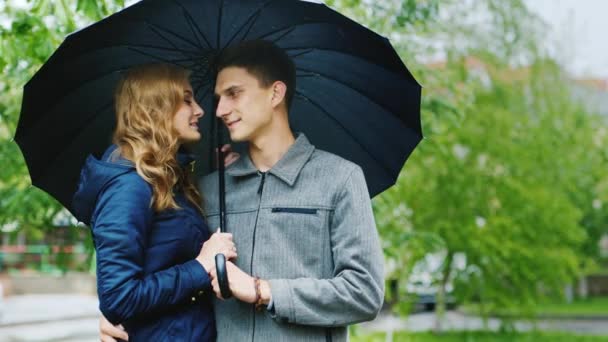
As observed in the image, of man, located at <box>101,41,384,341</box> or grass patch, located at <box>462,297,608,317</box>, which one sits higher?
man, located at <box>101,41,384,341</box>

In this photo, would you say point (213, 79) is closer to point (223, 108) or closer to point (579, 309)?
point (223, 108)

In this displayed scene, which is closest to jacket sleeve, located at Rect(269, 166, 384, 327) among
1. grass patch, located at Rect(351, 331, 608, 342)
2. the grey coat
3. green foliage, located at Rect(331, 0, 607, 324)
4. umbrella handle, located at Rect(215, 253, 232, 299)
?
the grey coat

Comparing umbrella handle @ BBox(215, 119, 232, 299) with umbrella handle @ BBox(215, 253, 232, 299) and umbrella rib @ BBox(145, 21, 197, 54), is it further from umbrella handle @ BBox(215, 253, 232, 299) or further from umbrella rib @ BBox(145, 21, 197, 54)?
umbrella rib @ BBox(145, 21, 197, 54)

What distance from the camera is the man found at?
2.63 metres

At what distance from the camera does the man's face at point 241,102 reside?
9.36ft

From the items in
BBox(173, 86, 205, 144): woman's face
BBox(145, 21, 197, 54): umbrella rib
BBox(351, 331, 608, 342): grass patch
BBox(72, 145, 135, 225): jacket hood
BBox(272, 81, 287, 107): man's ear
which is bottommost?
BBox(351, 331, 608, 342): grass patch

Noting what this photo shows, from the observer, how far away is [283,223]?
9.08 feet

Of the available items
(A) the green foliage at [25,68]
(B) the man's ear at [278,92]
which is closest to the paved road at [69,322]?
(A) the green foliage at [25,68]

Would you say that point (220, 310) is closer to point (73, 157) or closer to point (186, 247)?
point (186, 247)

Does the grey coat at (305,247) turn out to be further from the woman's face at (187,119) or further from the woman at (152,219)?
the woman's face at (187,119)

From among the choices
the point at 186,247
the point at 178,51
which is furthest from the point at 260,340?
the point at 178,51

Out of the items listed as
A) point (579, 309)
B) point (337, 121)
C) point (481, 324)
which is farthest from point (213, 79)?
point (579, 309)

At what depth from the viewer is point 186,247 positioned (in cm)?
271

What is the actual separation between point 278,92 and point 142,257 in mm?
758
